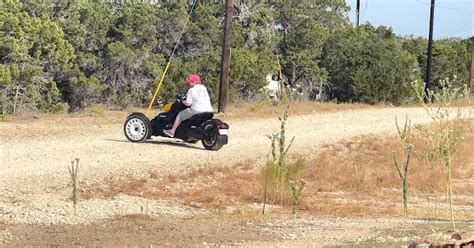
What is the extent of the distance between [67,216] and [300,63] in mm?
32361

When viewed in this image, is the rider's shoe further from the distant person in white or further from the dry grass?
the dry grass

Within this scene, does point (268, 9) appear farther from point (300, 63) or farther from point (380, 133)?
point (380, 133)

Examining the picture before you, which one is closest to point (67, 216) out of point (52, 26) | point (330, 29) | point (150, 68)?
point (52, 26)

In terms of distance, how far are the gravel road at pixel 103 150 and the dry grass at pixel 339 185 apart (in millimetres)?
418

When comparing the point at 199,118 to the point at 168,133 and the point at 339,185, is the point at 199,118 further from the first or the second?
the point at 339,185

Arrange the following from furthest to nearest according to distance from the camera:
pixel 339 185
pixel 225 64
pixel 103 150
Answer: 1. pixel 225 64
2. pixel 103 150
3. pixel 339 185

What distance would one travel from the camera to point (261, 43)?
41.4 metres

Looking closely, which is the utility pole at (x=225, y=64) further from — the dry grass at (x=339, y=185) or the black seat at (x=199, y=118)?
the black seat at (x=199, y=118)

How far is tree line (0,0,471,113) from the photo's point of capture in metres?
30.6

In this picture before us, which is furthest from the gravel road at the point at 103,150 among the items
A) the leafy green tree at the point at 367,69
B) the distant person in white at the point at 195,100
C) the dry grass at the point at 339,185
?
the leafy green tree at the point at 367,69

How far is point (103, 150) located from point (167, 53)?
22.9 m

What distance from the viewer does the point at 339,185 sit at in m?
14.5

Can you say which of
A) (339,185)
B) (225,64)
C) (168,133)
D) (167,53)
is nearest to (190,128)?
(168,133)

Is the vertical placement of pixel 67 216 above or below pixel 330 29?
below
